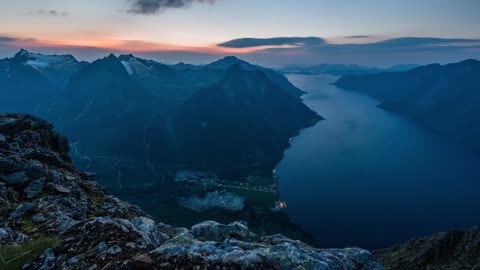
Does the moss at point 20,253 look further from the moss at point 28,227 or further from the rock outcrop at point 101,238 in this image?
→ the moss at point 28,227

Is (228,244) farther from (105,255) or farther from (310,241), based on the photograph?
(310,241)

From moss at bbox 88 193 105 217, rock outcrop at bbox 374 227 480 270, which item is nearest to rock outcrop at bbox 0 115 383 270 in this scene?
moss at bbox 88 193 105 217

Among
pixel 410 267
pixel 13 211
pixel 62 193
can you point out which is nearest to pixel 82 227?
pixel 13 211

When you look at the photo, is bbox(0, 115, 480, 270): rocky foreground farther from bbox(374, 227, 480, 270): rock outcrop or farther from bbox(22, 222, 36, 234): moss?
bbox(374, 227, 480, 270): rock outcrop

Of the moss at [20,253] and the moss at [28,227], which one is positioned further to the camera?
the moss at [28,227]

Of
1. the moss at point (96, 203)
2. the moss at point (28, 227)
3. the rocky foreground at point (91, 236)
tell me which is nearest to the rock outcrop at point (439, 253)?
the moss at point (96, 203)

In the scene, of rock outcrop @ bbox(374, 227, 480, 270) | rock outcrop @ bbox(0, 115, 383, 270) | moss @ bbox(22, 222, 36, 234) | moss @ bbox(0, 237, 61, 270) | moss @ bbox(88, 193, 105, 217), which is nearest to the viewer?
rock outcrop @ bbox(0, 115, 383, 270)

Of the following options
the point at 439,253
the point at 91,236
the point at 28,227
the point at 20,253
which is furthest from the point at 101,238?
the point at 439,253
